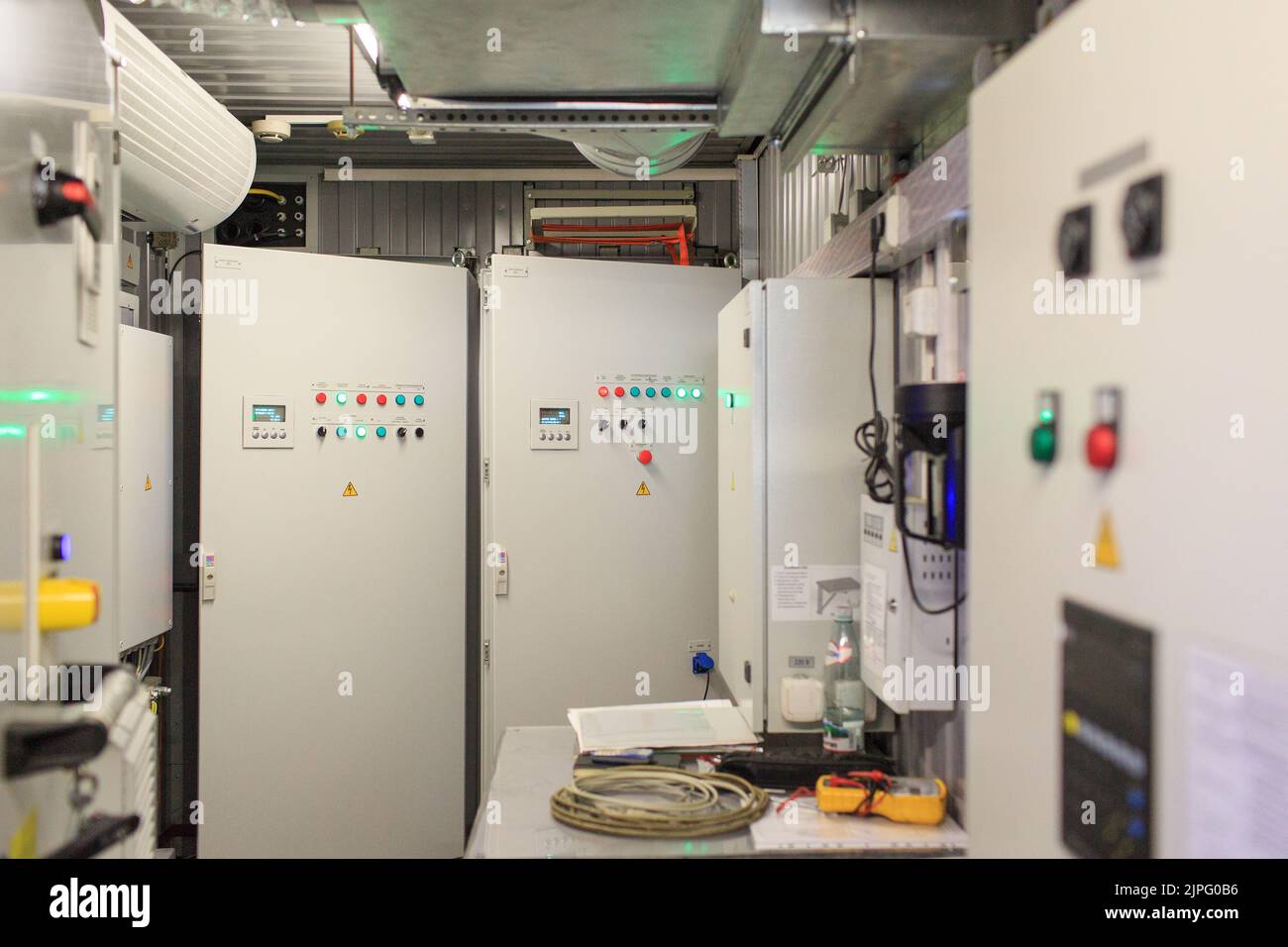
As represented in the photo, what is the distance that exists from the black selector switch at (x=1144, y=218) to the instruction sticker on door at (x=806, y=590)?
1424 mm

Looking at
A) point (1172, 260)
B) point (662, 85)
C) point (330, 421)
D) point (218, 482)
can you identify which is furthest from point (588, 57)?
point (218, 482)

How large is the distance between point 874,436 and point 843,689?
0.58 meters

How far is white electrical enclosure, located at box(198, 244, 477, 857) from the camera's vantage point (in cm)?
317

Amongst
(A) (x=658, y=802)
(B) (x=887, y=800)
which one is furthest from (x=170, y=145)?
(B) (x=887, y=800)

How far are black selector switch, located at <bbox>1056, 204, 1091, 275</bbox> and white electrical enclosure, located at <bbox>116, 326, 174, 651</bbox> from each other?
9.40 feet

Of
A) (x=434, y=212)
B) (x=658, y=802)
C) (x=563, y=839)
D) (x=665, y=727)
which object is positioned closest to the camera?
(x=563, y=839)

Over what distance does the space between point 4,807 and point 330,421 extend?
248 cm

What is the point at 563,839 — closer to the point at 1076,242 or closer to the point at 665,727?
the point at 665,727

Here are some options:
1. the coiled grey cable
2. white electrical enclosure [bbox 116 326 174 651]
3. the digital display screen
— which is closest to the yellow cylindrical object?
the coiled grey cable

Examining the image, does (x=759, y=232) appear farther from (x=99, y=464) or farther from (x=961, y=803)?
(x=99, y=464)

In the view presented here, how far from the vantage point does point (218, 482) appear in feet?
10.4

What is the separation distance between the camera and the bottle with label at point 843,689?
83.0 inches

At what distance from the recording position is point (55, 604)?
3.06 ft

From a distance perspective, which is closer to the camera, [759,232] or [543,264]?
[543,264]
